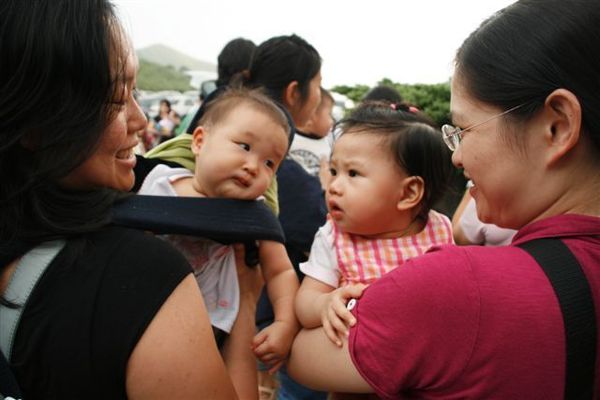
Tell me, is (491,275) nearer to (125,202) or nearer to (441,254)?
(441,254)

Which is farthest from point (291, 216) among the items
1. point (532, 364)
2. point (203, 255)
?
point (532, 364)

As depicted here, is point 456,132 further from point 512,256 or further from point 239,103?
point 239,103

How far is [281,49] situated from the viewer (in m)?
3.74

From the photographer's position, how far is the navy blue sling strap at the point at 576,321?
1121 millimetres

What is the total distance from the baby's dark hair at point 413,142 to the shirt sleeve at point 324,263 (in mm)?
429

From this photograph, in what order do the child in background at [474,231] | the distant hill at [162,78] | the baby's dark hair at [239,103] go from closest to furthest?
the baby's dark hair at [239,103] < the child in background at [474,231] < the distant hill at [162,78]

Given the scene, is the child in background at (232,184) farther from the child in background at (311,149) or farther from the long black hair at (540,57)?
the child in background at (311,149)

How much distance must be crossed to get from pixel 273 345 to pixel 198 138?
1.04 meters

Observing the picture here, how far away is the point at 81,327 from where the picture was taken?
1146 millimetres

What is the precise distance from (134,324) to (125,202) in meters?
0.63

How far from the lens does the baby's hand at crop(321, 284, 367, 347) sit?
1475 mm

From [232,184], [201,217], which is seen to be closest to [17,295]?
[201,217]

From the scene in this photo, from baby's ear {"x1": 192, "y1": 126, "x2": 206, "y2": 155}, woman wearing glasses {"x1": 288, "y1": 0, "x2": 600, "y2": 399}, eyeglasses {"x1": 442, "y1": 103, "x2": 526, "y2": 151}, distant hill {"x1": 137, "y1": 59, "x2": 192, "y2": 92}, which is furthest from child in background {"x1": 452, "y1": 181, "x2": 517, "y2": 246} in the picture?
distant hill {"x1": 137, "y1": 59, "x2": 192, "y2": 92}

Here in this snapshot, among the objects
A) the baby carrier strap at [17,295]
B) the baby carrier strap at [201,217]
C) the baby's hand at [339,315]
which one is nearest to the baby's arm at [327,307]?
the baby's hand at [339,315]
